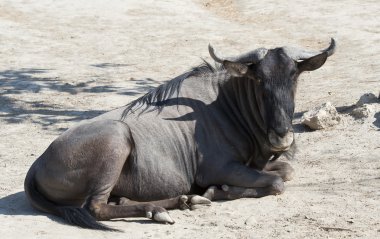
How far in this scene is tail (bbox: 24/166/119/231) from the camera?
6.81 metres

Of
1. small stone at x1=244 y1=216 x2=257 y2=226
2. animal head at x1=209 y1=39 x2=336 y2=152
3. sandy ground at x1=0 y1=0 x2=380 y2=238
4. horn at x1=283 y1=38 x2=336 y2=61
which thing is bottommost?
sandy ground at x1=0 y1=0 x2=380 y2=238

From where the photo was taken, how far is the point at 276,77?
7.43m

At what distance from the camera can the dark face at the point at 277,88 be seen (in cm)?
737

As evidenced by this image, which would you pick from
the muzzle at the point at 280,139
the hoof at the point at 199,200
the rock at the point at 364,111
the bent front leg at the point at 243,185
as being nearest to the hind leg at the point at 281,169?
the bent front leg at the point at 243,185

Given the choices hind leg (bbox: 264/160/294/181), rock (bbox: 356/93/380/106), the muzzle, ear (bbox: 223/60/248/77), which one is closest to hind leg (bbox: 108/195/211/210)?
the muzzle

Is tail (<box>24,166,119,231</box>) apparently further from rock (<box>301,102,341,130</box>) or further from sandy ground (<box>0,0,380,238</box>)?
rock (<box>301,102,341,130</box>)

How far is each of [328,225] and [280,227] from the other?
38cm

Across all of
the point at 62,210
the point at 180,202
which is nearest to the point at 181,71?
the point at 180,202

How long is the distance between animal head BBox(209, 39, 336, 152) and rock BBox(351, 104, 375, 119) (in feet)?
6.71

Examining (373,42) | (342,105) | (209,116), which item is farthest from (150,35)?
(209,116)

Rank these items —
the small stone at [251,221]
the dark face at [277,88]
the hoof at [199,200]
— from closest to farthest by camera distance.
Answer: the small stone at [251,221]
the hoof at [199,200]
the dark face at [277,88]

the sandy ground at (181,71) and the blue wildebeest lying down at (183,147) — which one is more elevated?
the blue wildebeest lying down at (183,147)

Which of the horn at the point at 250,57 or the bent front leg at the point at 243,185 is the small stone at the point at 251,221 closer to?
the bent front leg at the point at 243,185

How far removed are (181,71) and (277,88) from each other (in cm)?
609
